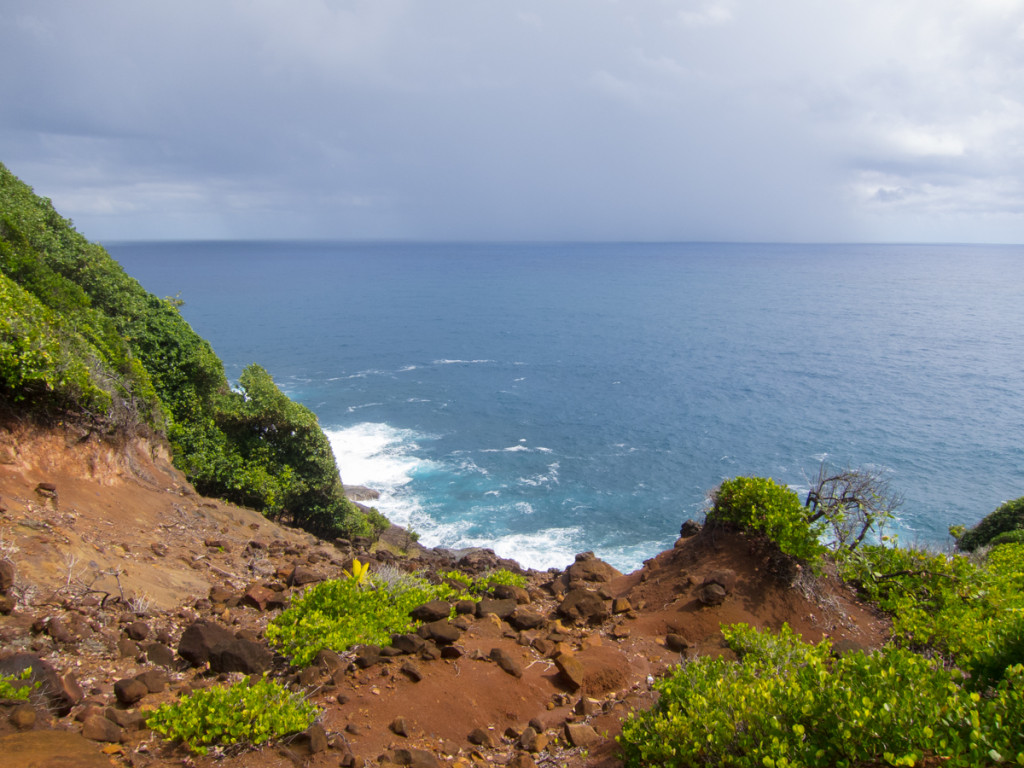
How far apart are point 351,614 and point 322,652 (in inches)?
43.3

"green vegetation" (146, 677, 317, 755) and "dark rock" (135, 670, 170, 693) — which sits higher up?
"green vegetation" (146, 677, 317, 755)

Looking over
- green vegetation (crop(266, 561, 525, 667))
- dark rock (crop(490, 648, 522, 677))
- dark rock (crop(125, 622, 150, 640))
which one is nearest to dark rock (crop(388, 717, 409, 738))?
green vegetation (crop(266, 561, 525, 667))

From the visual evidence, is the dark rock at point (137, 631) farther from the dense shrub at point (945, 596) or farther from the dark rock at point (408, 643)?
the dense shrub at point (945, 596)

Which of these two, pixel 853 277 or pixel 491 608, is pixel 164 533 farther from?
pixel 853 277

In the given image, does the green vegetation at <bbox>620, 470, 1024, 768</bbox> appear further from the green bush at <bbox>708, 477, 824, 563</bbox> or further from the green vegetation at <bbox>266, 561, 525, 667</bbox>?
the green vegetation at <bbox>266, 561, 525, 667</bbox>

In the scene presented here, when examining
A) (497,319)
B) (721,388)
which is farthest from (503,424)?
(497,319)

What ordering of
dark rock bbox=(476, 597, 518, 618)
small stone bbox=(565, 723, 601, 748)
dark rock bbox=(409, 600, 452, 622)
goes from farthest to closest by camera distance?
dark rock bbox=(476, 597, 518, 618), dark rock bbox=(409, 600, 452, 622), small stone bbox=(565, 723, 601, 748)

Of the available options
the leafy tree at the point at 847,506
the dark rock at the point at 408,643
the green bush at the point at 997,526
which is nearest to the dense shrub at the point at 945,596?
the leafy tree at the point at 847,506

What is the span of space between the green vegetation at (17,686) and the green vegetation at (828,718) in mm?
6473

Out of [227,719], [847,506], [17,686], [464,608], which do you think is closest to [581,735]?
[464,608]

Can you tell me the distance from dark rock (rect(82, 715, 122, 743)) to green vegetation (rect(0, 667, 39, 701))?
26.6 inches

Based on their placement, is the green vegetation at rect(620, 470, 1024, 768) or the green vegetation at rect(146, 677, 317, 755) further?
A: the green vegetation at rect(146, 677, 317, 755)

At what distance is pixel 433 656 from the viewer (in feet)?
29.5

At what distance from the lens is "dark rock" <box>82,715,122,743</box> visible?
6266 millimetres
